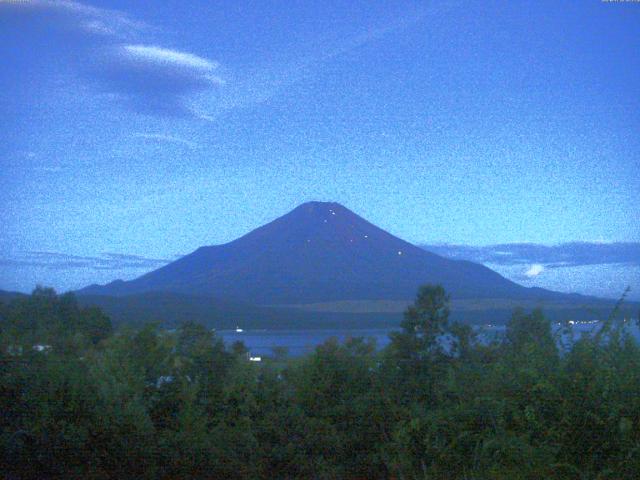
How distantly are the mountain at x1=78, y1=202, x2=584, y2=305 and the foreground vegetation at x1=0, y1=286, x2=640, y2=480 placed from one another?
15.4m

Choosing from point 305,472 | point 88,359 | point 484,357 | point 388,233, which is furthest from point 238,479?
point 388,233

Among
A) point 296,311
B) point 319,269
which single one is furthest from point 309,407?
point 319,269

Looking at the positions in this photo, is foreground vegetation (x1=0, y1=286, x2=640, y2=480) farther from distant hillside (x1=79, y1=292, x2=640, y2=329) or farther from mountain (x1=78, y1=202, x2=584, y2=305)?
mountain (x1=78, y1=202, x2=584, y2=305)

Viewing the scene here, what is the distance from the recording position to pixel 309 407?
769cm

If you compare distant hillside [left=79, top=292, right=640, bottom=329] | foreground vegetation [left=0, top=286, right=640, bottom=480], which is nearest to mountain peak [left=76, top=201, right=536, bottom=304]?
distant hillside [left=79, top=292, right=640, bottom=329]

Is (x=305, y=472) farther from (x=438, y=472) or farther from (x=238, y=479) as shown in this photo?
(x=438, y=472)

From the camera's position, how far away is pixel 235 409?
7.50 metres

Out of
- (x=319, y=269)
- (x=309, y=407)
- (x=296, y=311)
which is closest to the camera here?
(x=309, y=407)

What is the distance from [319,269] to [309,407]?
1037 inches

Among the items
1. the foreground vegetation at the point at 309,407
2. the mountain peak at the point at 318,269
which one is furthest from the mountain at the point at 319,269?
the foreground vegetation at the point at 309,407

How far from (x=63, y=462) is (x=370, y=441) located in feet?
9.57

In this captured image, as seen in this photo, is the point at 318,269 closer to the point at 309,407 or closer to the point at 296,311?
the point at 296,311

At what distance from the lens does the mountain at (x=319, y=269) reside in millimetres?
27875

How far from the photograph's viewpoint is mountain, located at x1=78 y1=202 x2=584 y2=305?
27.9 meters
